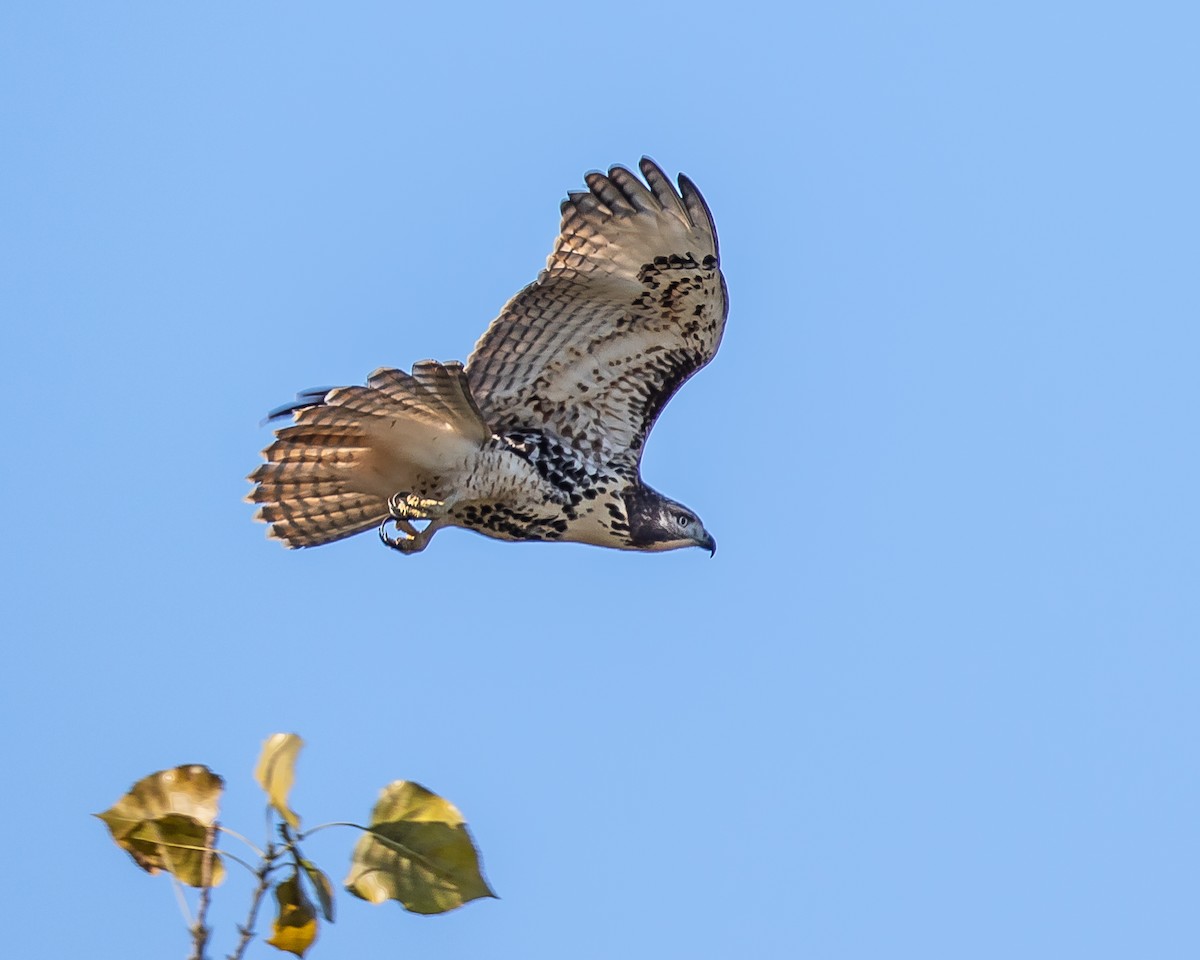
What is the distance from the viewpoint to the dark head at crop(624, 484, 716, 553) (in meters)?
8.05

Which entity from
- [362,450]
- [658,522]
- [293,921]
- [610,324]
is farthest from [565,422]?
[293,921]

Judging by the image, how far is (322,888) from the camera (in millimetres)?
3307

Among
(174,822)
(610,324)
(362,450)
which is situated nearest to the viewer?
(174,822)

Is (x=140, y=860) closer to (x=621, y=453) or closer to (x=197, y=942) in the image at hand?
(x=197, y=942)

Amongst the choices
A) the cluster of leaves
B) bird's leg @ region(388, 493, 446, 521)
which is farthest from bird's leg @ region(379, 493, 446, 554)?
the cluster of leaves

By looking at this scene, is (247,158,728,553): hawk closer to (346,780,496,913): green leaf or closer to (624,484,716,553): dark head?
(624,484,716,553): dark head

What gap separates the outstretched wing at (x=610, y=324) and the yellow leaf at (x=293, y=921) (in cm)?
497

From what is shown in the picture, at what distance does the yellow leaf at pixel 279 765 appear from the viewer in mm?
3277

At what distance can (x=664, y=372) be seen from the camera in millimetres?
8195

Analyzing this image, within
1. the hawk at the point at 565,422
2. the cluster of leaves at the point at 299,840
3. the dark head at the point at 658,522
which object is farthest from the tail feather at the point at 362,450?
the cluster of leaves at the point at 299,840

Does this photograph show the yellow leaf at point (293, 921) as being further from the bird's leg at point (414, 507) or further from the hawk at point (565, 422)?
the bird's leg at point (414, 507)

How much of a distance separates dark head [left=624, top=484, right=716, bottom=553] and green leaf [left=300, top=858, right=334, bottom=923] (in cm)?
477

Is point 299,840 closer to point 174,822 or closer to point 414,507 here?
point 174,822

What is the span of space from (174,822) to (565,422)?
4.96m
